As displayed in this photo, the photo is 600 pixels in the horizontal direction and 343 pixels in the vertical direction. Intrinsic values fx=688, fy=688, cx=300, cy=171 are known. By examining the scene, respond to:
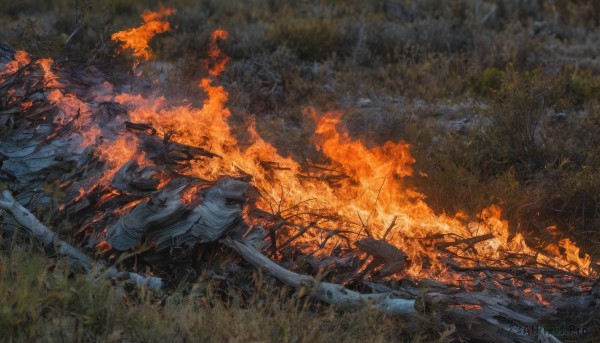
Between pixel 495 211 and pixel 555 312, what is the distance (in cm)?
181

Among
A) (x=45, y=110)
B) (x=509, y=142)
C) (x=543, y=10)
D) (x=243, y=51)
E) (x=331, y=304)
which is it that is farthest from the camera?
(x=543, y=10)

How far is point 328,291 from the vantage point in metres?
4.27

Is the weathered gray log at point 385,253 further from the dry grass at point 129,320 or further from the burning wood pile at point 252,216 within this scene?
the dry grass at point 129,320

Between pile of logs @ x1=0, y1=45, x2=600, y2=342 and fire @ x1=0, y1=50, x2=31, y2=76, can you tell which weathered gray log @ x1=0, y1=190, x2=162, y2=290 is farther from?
fire @ x1=0, y1=50, x2=31, y2=76

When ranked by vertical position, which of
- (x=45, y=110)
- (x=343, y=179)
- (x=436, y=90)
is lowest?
(x=436, y=90)

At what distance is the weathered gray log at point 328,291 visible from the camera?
13.5 feet

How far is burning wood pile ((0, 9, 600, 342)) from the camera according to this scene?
439 cm

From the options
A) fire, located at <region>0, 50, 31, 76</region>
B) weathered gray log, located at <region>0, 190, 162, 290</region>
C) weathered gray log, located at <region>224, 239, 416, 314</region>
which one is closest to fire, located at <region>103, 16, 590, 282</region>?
weathered gray log, located at <region>224, 239, 416, 314</region>

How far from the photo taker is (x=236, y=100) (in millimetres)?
9586

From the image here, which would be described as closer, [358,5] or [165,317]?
[165,317]

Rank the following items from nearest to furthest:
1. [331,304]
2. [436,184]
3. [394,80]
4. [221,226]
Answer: [331,304] < [221,226] < [436,184] < [394,80]

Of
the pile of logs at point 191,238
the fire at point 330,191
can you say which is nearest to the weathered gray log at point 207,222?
the pile of logs at point 191,238

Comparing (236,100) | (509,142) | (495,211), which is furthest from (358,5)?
(495,211)

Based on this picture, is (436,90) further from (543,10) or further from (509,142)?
(543,10)
